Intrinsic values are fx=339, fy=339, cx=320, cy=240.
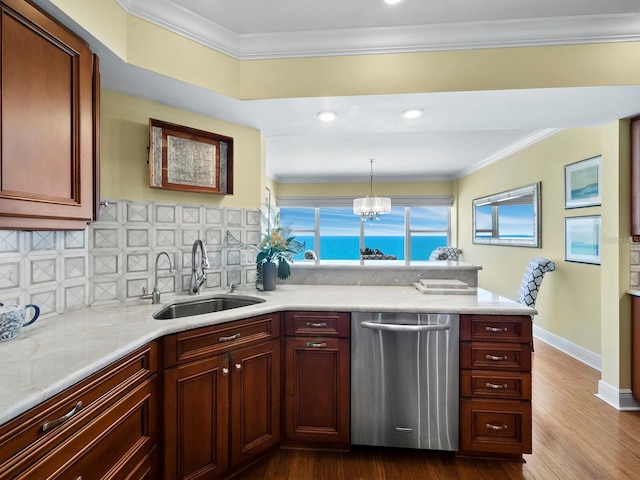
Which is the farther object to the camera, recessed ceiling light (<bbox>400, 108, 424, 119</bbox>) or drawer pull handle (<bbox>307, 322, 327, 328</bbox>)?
recessed ceiling light (<bbox>400, 108, 424, 119</bbox>)

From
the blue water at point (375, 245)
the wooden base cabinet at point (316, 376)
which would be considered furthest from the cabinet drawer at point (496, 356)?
the blue water at point (375, 245)

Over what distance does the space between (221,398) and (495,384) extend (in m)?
1.51

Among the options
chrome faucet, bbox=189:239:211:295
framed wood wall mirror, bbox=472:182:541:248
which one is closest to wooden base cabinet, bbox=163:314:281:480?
chrome faucet, bbox=189:239:211:295

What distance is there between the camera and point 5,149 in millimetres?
1151

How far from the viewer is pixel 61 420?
3.22 ft

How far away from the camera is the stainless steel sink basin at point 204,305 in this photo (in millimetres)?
2100

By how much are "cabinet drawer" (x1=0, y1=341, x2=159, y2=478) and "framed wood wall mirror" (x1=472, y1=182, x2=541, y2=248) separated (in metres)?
4.45

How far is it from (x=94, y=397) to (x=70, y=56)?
4.45ft

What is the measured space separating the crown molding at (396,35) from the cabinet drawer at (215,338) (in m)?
1.65

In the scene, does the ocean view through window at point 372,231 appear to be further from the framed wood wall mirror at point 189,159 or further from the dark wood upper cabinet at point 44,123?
the dark wood upper cabinet at point 44,123

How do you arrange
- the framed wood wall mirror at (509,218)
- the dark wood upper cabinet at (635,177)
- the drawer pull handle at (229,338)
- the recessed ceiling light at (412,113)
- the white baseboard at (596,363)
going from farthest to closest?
the framed wood wall mirror at (509,218) < the white baseboard at (596,363) < the dark wood upper cabinet at (635,177) < the recessed ceiling light at (412,113) < the drawer pull handle at (229,338)

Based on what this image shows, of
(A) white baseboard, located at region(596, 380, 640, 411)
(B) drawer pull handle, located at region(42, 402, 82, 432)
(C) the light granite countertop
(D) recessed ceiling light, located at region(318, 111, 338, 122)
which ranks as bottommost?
(A) white baseboard, located at region(596, 380, 640, 411)

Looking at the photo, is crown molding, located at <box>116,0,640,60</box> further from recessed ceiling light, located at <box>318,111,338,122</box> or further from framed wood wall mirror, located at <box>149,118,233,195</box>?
framed wood wall mirror, located at <box>149,118,233,195</box>

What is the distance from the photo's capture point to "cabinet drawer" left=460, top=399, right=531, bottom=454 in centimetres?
192
